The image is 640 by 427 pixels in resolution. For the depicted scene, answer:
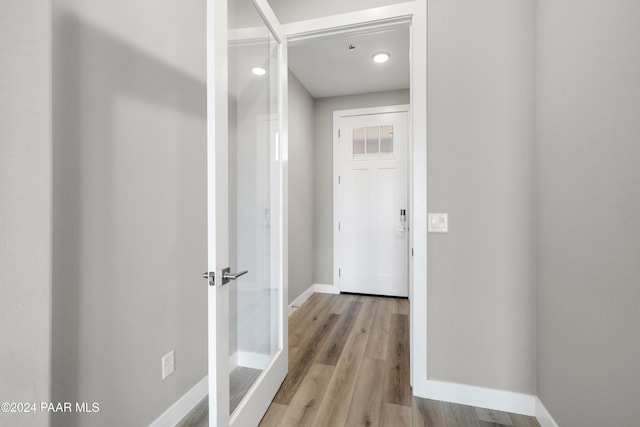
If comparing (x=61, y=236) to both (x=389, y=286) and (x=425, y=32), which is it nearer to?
(x=425, y=32)

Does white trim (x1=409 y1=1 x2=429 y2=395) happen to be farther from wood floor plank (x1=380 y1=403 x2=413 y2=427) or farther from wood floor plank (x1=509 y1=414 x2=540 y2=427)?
wood floor plank (x1=509 y1=414 x2=540 y2=427)

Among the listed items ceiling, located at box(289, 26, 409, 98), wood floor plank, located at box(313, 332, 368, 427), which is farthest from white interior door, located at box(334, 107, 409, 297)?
wood floor plank, located at box(313, 332, 368, 427)

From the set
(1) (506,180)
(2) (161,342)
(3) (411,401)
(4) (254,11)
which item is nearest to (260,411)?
(2) (161,342)

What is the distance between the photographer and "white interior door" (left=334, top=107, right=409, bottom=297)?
3.68m

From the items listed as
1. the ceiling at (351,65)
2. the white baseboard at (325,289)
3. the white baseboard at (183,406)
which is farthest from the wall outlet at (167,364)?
the white baseboard at (325,289)

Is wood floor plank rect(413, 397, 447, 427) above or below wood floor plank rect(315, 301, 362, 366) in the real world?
below

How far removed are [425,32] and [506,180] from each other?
3.27 ft

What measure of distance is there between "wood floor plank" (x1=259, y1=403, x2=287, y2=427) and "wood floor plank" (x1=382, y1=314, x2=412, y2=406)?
0.62m

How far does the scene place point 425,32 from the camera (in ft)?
5.58

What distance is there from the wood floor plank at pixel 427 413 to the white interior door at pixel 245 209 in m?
0.84

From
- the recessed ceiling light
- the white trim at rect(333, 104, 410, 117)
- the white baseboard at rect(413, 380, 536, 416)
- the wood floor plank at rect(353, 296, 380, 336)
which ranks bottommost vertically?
the wood floor plank at rect(353, 296, 380, 336)

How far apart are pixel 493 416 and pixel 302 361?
4.09 ft

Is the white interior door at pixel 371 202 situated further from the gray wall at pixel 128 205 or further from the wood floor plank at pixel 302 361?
the gray wall at pixel 128 205

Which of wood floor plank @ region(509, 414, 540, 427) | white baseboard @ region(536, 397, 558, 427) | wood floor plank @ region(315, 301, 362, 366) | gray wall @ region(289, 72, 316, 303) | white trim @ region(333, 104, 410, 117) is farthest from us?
white trim @ region(333, 104, 410, 117)
